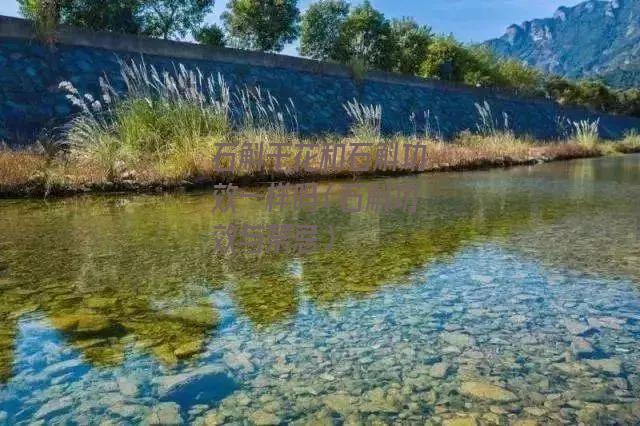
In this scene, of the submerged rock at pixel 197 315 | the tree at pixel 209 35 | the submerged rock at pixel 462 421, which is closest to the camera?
the submerged rock at pixel 462 421

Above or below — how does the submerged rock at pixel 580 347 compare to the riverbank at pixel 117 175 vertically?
below

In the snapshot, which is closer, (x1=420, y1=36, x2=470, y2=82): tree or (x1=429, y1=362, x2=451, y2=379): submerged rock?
(x1=429, y1=362, x2=451, y2=379): submerged rock

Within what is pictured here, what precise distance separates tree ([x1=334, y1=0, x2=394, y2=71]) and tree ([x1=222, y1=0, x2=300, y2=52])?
8.47 feet

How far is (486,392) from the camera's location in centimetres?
148

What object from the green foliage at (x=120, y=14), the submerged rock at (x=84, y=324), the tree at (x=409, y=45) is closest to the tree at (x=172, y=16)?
the green foliage at (x=120, y=14)

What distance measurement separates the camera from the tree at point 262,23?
18453mm

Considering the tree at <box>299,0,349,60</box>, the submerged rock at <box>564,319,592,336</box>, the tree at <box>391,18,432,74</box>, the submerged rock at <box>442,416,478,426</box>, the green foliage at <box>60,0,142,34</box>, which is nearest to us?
the submerged rock at <box>442,416,478,426</box>

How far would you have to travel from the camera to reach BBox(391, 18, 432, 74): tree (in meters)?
23.4

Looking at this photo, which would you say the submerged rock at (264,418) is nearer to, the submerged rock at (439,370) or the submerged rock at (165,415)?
the submerged rock at (165,415)

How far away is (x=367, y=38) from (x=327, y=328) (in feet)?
70.2

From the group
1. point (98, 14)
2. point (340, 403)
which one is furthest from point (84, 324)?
point (98, 14)

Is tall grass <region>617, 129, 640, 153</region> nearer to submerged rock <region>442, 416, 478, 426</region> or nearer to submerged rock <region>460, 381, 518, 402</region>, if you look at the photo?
submerged rock <region>460, 381, 518, 402</region>

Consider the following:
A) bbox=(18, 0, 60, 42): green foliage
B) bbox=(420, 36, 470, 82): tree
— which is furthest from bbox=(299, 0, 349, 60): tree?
bbox=(18, 0, 60, 42): green foliage

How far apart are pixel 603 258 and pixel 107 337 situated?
2504mm
